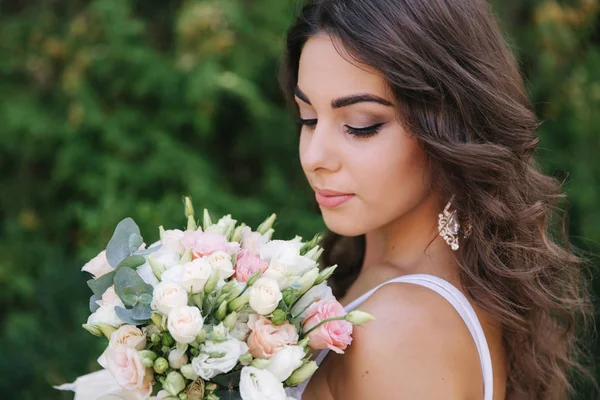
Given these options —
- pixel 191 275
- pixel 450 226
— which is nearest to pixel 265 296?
pixel 191 275

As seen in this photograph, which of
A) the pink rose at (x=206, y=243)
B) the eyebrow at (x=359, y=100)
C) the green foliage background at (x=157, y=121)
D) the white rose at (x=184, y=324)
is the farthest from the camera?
the green foliage background at (x=157, y=121)

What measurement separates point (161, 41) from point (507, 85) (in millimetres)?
3212

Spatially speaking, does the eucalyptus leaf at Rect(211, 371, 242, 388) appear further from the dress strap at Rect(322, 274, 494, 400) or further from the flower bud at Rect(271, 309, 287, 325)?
the dress strap at Rect(322, 274, 494, 400)

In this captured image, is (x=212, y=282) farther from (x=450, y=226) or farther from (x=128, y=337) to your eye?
(x=450, y=226)

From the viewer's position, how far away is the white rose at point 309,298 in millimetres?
1808

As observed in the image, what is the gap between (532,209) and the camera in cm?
213

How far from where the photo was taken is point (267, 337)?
5.42 feet

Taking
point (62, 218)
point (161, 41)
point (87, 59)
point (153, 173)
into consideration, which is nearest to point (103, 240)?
point (153, 173)

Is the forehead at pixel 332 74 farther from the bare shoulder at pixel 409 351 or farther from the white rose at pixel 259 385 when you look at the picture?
the white rose at pixel 259 385

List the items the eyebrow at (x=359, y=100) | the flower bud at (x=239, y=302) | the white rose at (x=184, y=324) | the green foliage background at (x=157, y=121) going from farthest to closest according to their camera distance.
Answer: the green foliage background at (x=157, y=121) → the eyebrow at (x=359, y=100) → the flower bud at (x=239, y=302) → the white rose at (x=184, y=324)

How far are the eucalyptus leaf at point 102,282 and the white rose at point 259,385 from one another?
0.43 meters

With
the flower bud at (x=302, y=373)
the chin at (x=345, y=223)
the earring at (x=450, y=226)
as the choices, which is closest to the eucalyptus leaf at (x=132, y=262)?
the flower bud at (x=302, y=373)

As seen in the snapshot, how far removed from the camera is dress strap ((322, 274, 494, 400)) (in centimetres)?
193

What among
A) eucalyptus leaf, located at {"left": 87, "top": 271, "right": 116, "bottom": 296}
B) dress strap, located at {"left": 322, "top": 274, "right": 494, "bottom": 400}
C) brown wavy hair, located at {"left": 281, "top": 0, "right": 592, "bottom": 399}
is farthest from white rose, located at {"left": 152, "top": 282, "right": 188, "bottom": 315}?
brown wavy hair, located at {"left": 281, "top": 0, "right": 592, "bottom": 399}
